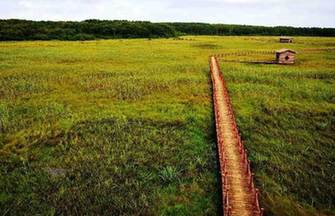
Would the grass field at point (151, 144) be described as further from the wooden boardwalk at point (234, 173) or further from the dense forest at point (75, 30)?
the dense forest at point (75, 30)

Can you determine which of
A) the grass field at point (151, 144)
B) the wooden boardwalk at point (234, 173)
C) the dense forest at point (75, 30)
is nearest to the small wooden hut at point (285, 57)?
the grass field at point (151, 144)

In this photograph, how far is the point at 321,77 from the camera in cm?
3522

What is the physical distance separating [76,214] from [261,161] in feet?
27.6

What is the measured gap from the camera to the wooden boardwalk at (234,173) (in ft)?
35.8

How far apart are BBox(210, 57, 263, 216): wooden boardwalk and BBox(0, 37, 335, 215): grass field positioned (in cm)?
74

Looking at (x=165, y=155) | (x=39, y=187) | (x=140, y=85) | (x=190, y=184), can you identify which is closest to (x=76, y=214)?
(x=39, y=187)

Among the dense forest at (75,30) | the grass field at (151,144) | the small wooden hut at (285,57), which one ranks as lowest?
the grass field at (151,144)

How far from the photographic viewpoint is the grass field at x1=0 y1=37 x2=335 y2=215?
12633 mm

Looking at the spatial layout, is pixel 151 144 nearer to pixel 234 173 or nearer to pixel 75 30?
pixel 234 173

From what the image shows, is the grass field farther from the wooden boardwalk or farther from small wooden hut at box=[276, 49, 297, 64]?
small wooden hut at box=[276, 49, 297, 64]

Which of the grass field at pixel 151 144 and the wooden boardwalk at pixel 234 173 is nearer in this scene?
the wooden boardwalk at pixel 234 173

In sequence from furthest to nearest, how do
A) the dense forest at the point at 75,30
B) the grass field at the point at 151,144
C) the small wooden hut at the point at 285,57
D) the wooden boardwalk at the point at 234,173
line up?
1. the dense forest at the point at 75,30
2. the small wooden hut at the point at 285,57
3. the grass field at the point at 151,144
4. the wooden boardwalk at the point at 234,173

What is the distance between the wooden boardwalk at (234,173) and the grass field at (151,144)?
2.42 ft

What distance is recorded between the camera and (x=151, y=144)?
17.8m
